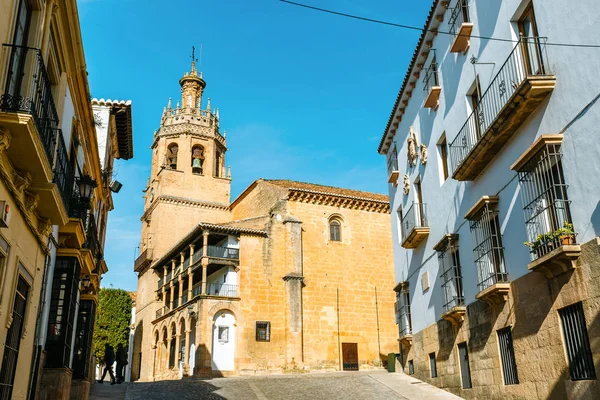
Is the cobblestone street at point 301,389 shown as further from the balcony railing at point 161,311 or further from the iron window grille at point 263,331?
the balcony railing at point 161,311

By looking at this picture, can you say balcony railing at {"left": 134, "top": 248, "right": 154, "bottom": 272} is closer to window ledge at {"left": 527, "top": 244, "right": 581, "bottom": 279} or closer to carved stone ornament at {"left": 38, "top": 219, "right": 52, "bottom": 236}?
carved stone ornament at {"left": 38, "top": 219, "right": 52, "bottom": 236}

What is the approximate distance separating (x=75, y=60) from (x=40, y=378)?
596 centimetres

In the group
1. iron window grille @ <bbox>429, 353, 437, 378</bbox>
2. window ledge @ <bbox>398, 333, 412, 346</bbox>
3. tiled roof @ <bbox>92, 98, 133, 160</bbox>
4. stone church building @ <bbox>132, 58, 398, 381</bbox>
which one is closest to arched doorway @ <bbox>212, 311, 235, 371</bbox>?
stone church building @ <bbox>132, 58, 398, 381</bbox>

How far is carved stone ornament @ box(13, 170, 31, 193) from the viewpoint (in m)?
7.35

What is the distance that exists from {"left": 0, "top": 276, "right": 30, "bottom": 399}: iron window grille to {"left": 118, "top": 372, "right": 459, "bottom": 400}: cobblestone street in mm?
8722

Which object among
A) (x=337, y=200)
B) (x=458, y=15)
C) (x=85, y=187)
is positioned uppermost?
(x=337, y=200)

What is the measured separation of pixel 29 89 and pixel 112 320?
40795mm

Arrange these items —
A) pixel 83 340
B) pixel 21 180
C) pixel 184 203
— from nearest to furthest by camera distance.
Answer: pixel 21 180 → pixel 83 340 → pixel 184 203

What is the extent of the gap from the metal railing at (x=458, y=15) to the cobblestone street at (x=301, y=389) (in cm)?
838

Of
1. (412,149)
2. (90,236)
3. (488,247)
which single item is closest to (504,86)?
(488,247)

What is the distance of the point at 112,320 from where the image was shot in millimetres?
45062

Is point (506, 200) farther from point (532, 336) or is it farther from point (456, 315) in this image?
point (456, 315)

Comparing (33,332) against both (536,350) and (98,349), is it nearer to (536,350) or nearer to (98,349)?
(536,350)

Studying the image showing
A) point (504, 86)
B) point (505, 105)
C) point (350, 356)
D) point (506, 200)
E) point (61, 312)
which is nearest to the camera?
point (505, 105)
